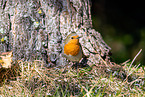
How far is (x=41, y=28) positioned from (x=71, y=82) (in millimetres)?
892

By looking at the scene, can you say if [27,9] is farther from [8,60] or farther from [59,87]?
[59,87]

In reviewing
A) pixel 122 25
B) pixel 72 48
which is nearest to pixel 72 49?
pixel 72 48

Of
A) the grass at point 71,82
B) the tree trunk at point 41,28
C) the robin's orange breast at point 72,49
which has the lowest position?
the grass at point 71,82

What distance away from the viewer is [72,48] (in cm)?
259

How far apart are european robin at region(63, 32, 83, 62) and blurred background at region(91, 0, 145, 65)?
1.91 meters

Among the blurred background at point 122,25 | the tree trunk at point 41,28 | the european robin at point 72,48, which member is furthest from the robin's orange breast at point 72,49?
the blurred background at point 122,25

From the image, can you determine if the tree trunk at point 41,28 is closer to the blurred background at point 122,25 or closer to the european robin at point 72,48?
the european robin at point 72,48

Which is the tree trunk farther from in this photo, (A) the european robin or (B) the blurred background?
(B) the blurred background

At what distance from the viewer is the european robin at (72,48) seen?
2572 mm

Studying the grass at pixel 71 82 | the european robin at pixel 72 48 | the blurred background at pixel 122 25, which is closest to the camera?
the grass at pixel 71 82

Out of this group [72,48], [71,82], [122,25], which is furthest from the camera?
[122,25]

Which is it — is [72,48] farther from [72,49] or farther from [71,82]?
[71,82]

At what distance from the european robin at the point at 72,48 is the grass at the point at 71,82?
0.16 meters

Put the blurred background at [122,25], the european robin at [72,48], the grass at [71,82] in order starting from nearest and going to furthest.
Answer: the grass at [71,82], the european robin at [72,48], the blurred background at [122,25]
